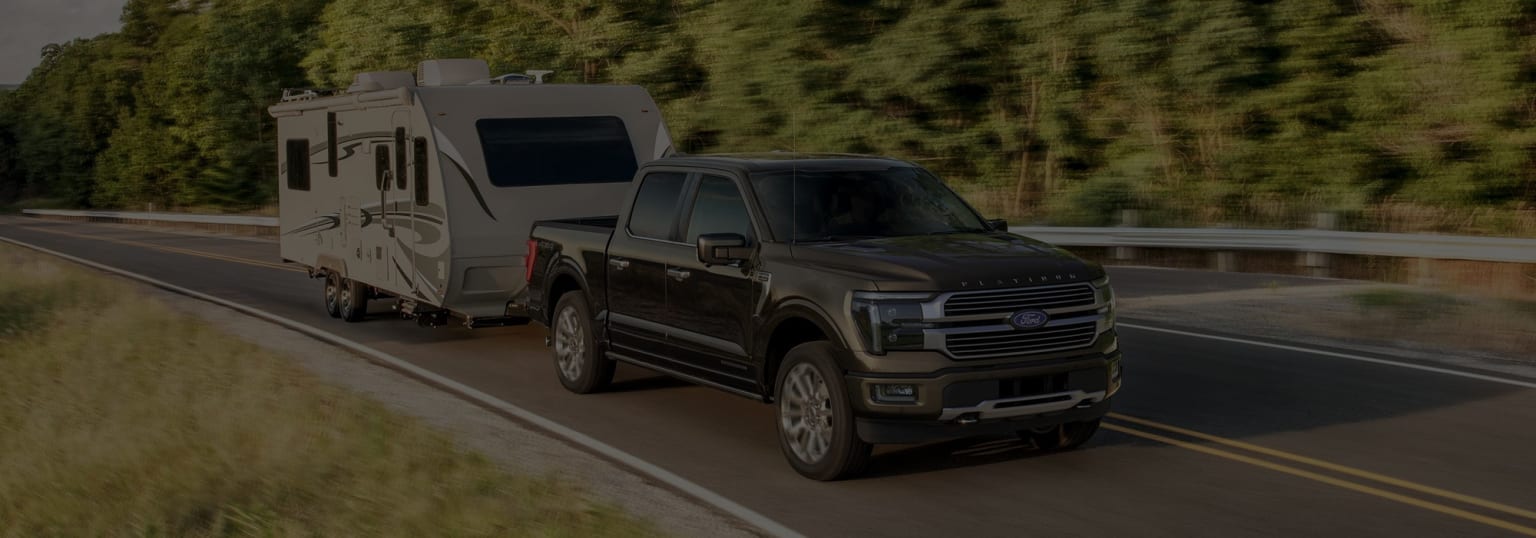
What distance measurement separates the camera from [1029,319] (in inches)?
332

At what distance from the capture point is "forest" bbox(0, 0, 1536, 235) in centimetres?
2248

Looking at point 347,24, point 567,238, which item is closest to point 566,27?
point 347,24

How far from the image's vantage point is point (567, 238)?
12.0 metres

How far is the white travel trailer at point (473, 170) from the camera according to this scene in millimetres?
14234

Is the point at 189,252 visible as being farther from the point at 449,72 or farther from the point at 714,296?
the point at 714,296

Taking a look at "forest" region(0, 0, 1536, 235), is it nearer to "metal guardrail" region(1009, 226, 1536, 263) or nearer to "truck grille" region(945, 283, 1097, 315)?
"metal guardrail" region(1009, 226, 1536, 263)

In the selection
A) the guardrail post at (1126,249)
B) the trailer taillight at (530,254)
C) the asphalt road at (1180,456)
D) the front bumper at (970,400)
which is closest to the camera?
the asphalt road at (1180,456)

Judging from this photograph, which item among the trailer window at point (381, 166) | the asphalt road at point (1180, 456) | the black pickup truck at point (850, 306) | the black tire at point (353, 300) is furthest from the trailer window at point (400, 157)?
the black pickup truck at point (850, 306)

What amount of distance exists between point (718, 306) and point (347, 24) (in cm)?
4644

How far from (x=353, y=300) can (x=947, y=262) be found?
10.1 metres

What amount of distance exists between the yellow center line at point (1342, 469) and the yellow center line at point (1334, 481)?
0.52ft

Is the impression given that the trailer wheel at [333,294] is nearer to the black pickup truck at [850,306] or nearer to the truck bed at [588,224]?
the truck bed at [588,224]

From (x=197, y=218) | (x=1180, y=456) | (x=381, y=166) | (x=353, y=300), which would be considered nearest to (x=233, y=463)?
(x=1180, y=456)

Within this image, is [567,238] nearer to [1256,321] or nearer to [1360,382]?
[1360,382]
